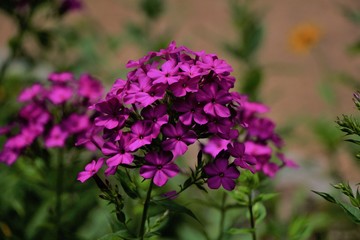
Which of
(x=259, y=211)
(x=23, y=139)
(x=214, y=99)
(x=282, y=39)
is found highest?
(x=214, y=99)

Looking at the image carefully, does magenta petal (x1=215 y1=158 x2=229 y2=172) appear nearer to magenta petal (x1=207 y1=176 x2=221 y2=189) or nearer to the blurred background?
magenta petal (x1=207 y1=176 x2=221 y2=189)

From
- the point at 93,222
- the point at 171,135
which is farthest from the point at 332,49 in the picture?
the point at 171,135

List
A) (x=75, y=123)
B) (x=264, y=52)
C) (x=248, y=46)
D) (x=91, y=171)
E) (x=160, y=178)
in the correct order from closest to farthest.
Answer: (x=160, y=178) → (x=91, y=171) → (x=75, y=123) → (x=248, y=46) → (x=264, y=52)

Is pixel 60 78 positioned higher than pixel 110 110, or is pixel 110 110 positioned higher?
pixel 110 110

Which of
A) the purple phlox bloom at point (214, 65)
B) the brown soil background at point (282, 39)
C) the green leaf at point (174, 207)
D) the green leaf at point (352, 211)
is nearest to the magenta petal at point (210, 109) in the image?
the purple phlox bloom at point (214, 65)

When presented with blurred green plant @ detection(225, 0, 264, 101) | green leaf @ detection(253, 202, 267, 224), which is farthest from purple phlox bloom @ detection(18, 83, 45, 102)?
blurred green plant @ detection(225, 0, 264, 101)

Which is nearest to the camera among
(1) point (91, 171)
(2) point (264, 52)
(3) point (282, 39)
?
(1) point (91, 171)

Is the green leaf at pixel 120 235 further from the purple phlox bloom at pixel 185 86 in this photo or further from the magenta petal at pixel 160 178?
the purple phlox bloom at pixel 185 86

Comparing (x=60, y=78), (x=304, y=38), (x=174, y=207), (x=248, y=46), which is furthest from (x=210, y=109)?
(x=304, y=38)

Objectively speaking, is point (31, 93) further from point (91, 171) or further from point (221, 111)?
point (221, 111)
